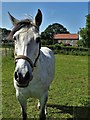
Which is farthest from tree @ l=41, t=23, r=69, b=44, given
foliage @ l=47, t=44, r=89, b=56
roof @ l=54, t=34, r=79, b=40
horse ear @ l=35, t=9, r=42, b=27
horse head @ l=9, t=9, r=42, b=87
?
horse head @ l=9, t=9, r=42, b=87

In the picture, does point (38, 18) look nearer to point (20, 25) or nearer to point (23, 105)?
point (20, 25)

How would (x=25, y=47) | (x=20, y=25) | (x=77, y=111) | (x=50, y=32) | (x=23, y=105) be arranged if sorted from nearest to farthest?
(x=25, y=47), (x=20, y=25), (x=23, y=105), (x=77, y=111), (x=50, y=32)

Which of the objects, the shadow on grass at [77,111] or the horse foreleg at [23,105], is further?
the shadow on grass at [77,111]

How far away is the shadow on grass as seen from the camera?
14.7 ft

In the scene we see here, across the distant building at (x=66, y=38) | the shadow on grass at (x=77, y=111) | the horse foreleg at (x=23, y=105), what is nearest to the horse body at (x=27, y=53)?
the horse foreleg at (x=23, y=105)

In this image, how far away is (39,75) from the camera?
11.7ft

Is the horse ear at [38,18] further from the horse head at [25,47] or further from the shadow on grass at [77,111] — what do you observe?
the shadow on grass at [77,111]

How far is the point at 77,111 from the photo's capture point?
190 inches

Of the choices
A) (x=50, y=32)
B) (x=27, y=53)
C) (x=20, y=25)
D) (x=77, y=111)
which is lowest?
(x=77, y=111)

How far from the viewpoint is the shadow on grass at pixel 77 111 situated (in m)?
4.48

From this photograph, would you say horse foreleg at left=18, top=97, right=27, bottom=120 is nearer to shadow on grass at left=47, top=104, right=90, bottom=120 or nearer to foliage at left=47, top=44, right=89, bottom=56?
shadow on grass at left=47, top=104, right=90, bottom=120

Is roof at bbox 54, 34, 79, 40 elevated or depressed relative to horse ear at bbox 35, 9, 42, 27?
elevated

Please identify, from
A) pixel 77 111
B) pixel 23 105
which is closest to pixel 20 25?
pixel 23 105

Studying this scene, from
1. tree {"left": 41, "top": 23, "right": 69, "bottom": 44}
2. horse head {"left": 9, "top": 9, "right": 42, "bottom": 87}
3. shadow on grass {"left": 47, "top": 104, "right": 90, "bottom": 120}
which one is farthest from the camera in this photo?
tree {"left": 41, "top": 23, "right": 69, "bottom": 44}
